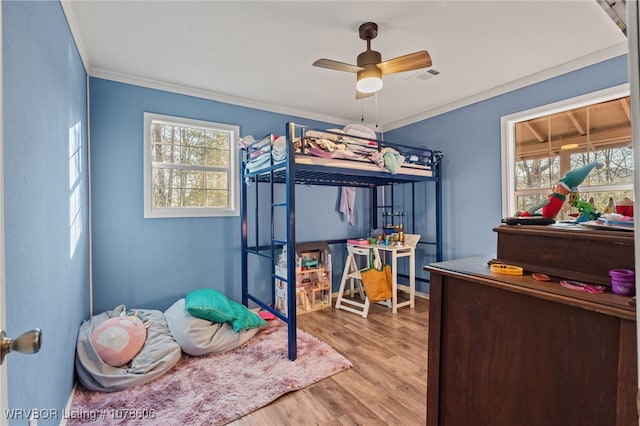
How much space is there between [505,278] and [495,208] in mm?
2576

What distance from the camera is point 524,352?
87cm

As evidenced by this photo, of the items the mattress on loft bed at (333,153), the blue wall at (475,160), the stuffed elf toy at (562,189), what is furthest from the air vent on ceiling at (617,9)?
the blue wall at (475,160)

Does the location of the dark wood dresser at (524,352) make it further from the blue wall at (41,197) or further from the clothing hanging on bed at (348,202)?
the clothing hanging on bed at (348,202)

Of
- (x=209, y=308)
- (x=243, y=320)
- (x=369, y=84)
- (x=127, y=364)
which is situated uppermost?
(x=369, y=84)

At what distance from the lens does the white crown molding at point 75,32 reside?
1.80m

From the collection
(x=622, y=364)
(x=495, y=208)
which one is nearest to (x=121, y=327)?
(x=622, y=364)

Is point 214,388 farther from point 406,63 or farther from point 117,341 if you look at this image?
point 406,63

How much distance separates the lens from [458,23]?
207 centimetres

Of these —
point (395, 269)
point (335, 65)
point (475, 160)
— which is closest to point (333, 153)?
point (335, 65)

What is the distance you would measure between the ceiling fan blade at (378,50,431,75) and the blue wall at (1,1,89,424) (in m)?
1.84

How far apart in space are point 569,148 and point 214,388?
11.5 feet

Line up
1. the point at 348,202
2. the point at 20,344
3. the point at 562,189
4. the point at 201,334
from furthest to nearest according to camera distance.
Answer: the point at 348,202 → the point at 201,334 → the point at 562,189 → the point at 20,344

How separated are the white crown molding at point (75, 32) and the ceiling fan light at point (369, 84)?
183 cm

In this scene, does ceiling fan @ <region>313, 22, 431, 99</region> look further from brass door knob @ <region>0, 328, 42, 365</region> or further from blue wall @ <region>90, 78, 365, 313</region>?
brass door knob @ <region>0, 328, 42, 365</region>
